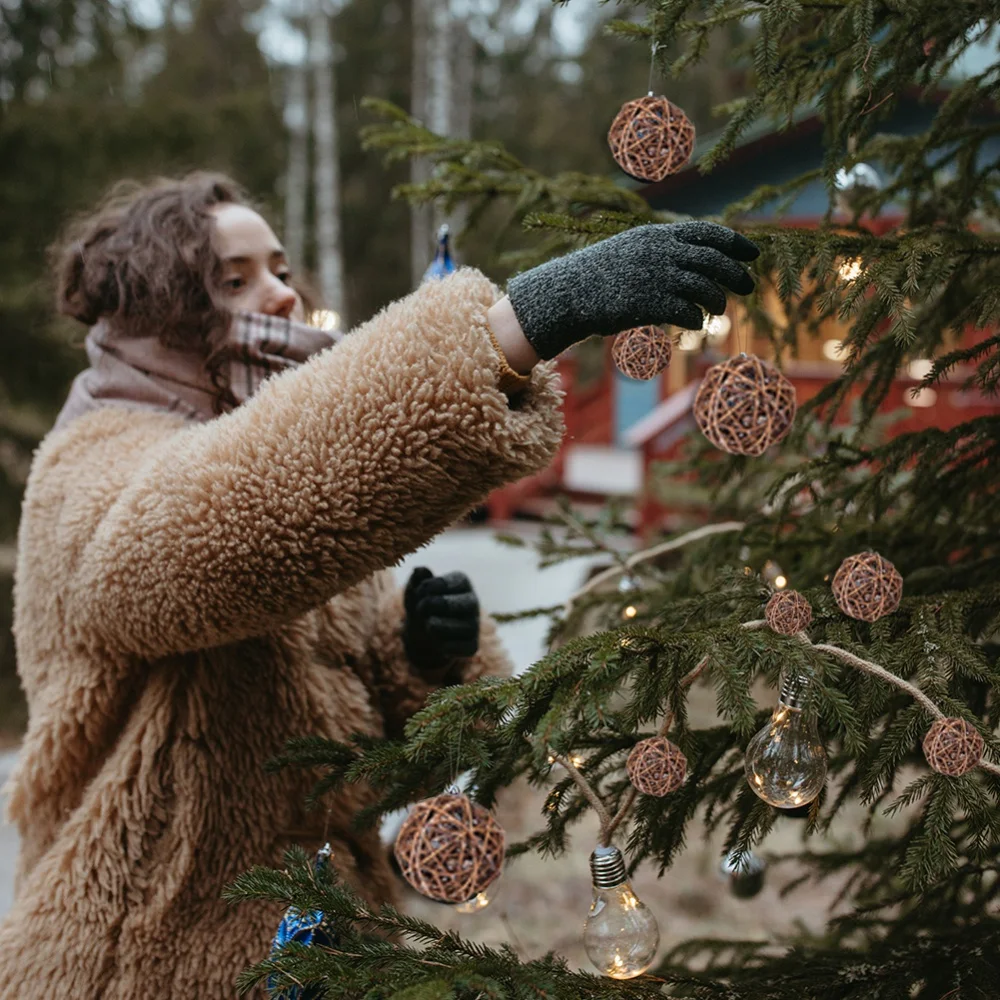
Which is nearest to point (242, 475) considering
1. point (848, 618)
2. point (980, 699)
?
point (848, 618)

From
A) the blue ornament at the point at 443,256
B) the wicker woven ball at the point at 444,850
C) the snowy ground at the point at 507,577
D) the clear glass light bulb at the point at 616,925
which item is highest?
the blue ornament at the point at 443,256

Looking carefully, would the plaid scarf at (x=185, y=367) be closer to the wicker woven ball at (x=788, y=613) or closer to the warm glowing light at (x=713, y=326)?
the warm glowing light at (x=713, y=326)

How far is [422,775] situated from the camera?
3.95 ft

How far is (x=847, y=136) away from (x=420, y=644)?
1.02 m

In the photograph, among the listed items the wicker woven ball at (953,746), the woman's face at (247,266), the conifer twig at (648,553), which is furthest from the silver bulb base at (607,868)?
the woman's face at (247,266)

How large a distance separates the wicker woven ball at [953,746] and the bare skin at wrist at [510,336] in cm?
57

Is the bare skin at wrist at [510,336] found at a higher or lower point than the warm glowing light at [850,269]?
lower

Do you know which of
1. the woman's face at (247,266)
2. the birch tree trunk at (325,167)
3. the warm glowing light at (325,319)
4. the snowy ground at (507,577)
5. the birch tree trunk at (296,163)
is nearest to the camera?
the woman's face at (247,266)

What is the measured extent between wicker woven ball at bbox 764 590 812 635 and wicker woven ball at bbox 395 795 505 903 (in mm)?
392

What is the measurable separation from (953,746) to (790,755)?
0.52 ft

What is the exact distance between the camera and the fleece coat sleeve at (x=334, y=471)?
1048 millimetres

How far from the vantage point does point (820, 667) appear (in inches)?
39.1

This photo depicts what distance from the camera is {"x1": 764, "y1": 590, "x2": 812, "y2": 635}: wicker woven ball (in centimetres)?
106

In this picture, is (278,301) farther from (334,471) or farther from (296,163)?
(296,163)
